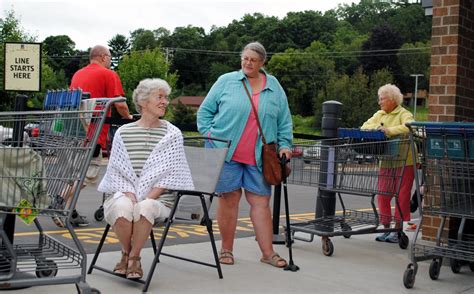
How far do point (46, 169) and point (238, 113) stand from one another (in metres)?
2.22

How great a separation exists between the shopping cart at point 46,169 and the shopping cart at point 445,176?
2.66 meters

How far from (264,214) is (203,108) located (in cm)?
117

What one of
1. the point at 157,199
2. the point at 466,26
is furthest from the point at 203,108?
the point at 466,26

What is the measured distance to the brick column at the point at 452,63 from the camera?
6.56 m

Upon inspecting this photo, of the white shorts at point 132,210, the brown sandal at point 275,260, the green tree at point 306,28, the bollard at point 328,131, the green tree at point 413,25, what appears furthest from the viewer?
the green tree at point 306,28

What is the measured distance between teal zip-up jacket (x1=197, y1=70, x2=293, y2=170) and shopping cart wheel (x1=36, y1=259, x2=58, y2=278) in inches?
81.5

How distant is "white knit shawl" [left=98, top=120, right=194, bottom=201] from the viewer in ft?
16.7

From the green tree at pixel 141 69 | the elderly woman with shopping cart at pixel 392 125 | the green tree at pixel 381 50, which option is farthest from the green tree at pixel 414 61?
the elderly woman with shopping cart at pixel 392 125

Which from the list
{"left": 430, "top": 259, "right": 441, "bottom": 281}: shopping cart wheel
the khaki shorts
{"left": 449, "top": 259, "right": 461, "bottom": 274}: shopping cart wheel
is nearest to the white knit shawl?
the khaki shorts

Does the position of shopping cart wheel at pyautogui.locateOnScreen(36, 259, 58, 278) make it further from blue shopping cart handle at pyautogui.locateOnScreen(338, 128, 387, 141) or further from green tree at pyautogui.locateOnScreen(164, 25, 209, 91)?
green tree at pyautogui.locateOnScreen(164, 25, 209, 91)

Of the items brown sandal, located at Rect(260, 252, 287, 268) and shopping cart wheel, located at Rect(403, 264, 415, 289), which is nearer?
shopping cart wheel, located at Rect(403, 264, 415, 289)

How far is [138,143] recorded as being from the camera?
17.2 ft

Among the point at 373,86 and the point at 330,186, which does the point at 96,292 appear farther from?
the point at 373,86

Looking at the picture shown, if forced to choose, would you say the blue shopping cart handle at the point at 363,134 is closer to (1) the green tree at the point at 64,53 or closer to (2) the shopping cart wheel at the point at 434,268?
(2) the shopping cart wheel at the point at 434,268
